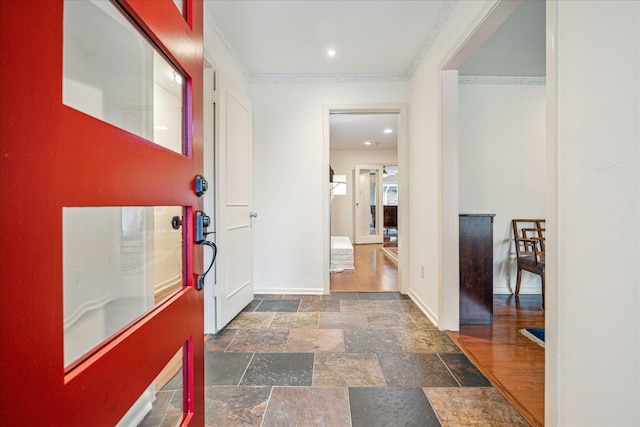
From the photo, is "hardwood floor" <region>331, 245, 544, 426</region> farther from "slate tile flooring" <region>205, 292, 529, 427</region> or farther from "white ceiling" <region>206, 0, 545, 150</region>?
"white ceiling" <region>206, 0, 545, 150</region>

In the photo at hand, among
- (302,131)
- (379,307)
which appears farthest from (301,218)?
(379,307)

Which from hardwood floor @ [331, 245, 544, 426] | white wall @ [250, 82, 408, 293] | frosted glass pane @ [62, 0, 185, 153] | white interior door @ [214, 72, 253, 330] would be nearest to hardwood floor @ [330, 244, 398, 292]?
hardwood floor @ [331, 245, 544, 426]

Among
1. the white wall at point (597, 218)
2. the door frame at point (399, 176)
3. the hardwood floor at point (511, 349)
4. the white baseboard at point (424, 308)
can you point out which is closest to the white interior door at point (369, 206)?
the hardwood floor at point (511, 349)

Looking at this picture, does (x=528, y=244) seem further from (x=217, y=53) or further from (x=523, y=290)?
(x=217, y=53)

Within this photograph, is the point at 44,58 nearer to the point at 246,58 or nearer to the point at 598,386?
the point at 598,386

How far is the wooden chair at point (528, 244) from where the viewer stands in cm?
279

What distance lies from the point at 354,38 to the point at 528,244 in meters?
2.70

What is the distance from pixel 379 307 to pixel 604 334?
1.98 metres

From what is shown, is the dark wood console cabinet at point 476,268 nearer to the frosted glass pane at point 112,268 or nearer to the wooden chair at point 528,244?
the wooden chair at point 528,244

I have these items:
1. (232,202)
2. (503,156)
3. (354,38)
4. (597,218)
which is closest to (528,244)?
(503,156)

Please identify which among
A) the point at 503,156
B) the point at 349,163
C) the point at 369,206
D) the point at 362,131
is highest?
the point at 362,131

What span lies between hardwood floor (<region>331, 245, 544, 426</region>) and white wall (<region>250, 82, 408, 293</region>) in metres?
0.61

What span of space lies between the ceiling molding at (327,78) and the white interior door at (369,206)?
166 inches

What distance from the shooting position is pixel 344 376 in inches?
64.5
